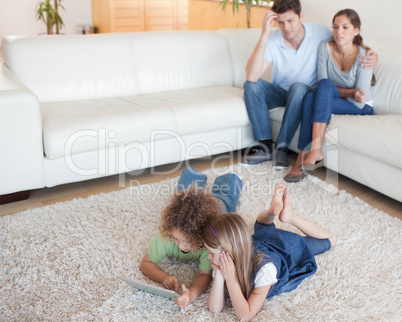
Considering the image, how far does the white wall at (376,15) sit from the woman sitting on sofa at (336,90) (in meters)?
1.33

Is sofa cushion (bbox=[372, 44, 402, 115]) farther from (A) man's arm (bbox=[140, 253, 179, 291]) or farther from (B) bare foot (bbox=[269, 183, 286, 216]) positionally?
(A) man's arm (bbox=[140, 253, 179, 291])

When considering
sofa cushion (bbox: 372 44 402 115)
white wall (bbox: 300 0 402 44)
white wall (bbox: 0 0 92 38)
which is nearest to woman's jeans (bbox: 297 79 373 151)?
sofa cushion (bbox: 372 44 402 115)

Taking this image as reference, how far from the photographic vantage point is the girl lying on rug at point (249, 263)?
1.47 meters

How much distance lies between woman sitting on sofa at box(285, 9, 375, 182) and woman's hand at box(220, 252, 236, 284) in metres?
1.32

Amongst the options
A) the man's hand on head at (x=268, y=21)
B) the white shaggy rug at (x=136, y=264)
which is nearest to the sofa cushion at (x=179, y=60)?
the man's hand on head at (x=268, y=21)

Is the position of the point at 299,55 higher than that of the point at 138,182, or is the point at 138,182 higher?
the point at 299,55

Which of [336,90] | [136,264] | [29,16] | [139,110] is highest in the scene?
[29,16]

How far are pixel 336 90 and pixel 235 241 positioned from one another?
1670 millimetres

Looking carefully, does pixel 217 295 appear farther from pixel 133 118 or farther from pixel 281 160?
pixel 281 160

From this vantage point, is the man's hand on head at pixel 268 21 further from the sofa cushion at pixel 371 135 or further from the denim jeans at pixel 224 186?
the denim jeans at pixel 224 186

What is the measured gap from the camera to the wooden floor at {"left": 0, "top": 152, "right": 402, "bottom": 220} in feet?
7.91

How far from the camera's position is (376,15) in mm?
4027

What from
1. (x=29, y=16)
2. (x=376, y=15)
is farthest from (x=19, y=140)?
(x=29, y=16)

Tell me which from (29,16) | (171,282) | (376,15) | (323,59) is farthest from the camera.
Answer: (29,16)
